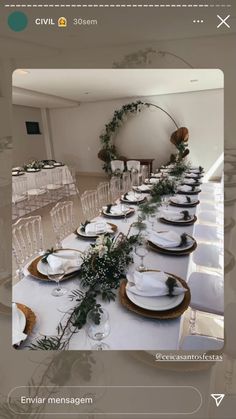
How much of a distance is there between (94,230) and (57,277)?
1.45ft

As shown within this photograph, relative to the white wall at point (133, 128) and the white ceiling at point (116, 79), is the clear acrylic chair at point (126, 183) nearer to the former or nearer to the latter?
the white wall at point (133, 128)

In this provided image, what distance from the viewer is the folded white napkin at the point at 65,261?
709mm

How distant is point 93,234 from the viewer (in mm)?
1074

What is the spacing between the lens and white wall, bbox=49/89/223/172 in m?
0.74

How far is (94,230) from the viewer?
110cm

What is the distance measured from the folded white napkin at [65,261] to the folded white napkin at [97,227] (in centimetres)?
25

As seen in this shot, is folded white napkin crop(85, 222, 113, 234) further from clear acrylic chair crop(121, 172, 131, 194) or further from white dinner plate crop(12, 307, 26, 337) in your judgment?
clear acrylic chair crop(121, 172, 131, 194)

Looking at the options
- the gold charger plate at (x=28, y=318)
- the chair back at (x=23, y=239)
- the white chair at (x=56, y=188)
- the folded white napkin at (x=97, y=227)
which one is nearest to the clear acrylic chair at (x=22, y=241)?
the chair back at (x=23, y=239)

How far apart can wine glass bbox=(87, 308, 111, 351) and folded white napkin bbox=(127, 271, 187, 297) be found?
10cm

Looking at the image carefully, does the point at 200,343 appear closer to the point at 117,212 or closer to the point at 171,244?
the point at 171,244

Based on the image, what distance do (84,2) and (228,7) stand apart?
266 millimetres

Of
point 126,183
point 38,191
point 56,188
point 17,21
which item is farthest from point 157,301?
point 56,188

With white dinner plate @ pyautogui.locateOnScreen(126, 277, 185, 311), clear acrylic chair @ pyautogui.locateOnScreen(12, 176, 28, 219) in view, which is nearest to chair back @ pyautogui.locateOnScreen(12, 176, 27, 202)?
clear acrylic chair @ pyautogui.locateOnScreen(12, 176, 28, 219)

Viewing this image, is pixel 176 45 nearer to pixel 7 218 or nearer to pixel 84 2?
pixel 84 2
